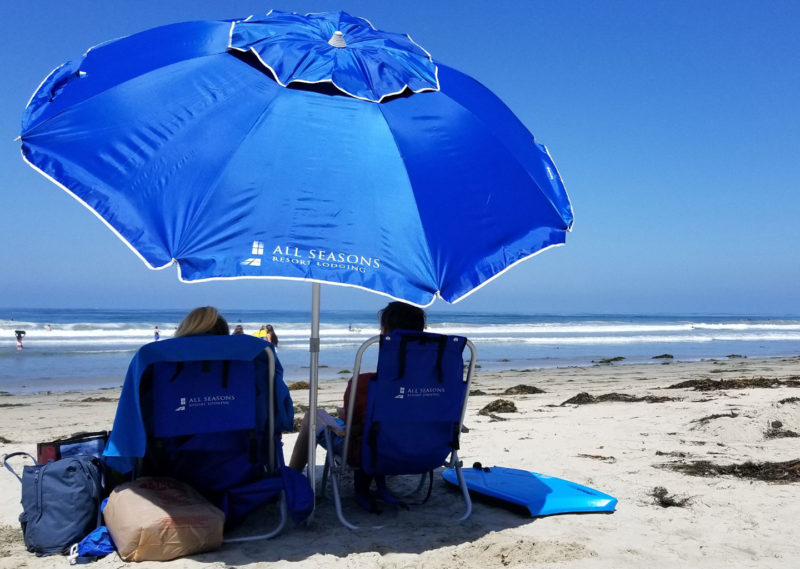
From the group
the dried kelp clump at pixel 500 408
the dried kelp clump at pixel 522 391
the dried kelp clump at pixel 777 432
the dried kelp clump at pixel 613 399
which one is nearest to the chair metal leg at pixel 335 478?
the dried kelp clump at pixel 777 432

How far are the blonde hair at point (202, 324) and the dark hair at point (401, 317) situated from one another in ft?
3.04

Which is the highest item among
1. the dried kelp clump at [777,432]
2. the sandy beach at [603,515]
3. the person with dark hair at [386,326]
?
the person with dark hair at [386,326]

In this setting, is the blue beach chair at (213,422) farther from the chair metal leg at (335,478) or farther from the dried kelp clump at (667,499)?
the dried kelp clump at (667,499)

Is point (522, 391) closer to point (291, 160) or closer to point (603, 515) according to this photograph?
point (603, 515)

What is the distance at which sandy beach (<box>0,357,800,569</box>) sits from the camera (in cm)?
311

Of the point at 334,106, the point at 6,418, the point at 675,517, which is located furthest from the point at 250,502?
the point at 6,418

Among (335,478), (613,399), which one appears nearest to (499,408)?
(613,399)

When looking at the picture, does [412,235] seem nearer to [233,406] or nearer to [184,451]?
[233,406]

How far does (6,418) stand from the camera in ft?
29.4

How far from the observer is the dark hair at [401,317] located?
3801mm

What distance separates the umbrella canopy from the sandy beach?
4.58 feet

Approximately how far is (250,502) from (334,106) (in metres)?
2.07

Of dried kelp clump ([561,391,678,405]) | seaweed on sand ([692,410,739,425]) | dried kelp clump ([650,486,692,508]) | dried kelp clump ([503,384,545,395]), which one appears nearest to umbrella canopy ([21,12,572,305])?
dried kelp clump ([650,486,692,508])

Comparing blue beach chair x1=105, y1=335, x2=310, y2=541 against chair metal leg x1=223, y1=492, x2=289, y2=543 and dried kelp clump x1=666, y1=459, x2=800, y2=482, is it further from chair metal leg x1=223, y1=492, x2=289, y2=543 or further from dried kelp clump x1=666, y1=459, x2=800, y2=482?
dried kelp clump x1=666, y1=459, x2=800, y2=482
